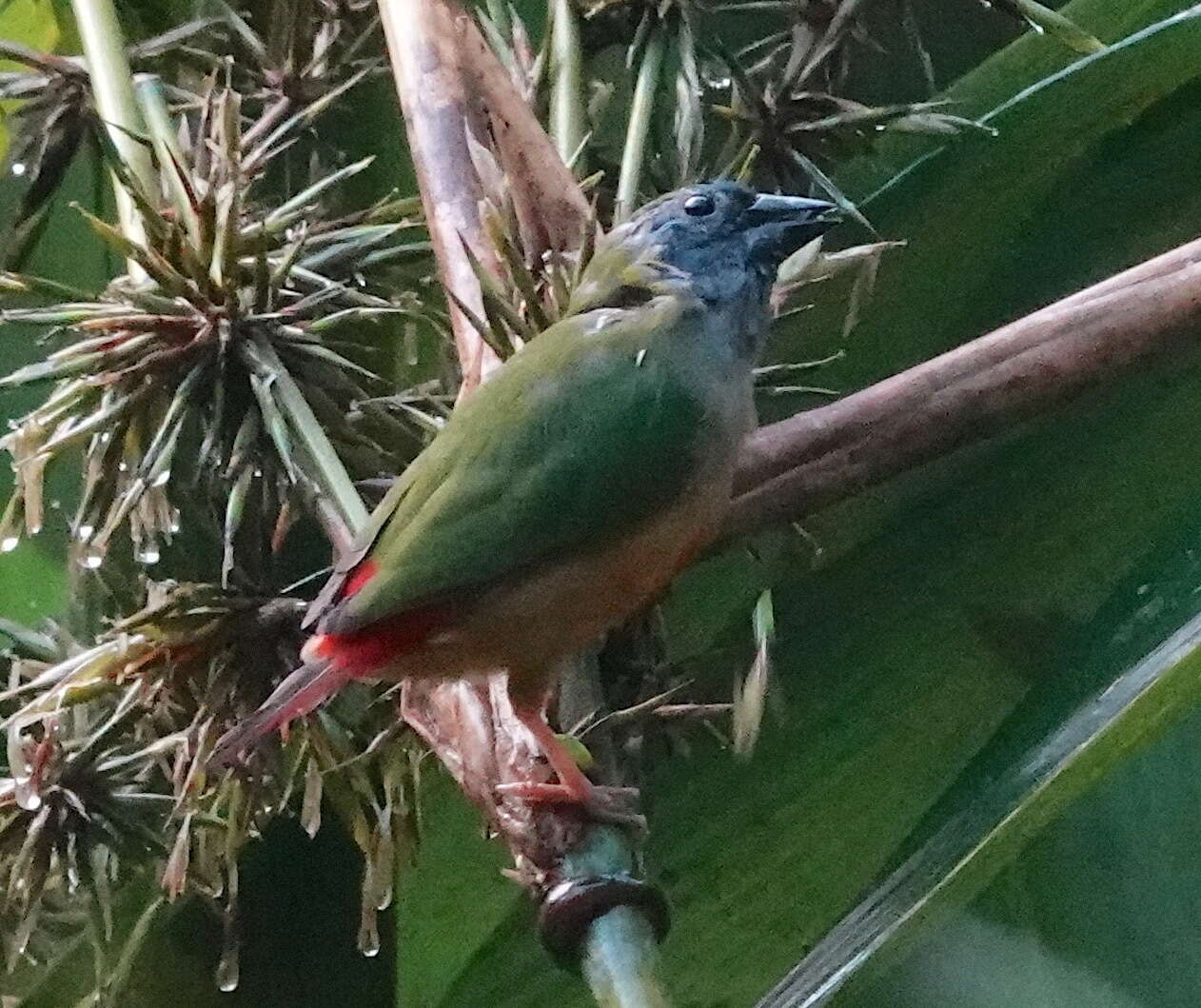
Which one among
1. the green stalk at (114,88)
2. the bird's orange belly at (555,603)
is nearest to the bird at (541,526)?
the bird's orange belly at (555,603)

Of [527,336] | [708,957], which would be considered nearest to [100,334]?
[527,336]

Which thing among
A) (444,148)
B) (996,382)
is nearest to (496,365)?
(444,148)

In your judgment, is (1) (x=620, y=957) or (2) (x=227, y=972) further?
(2) (x=227, y=972)

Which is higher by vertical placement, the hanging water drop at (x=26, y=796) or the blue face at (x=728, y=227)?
the blue face at (x=728, y=227)

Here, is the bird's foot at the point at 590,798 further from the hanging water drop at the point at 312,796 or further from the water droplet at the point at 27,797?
the water droplet at the point at 27,797

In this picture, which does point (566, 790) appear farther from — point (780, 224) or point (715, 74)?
point (715, 74)

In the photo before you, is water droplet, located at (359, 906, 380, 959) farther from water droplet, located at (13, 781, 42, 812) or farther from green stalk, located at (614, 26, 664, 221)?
green stalk, located at (614, 26, 664, 221)

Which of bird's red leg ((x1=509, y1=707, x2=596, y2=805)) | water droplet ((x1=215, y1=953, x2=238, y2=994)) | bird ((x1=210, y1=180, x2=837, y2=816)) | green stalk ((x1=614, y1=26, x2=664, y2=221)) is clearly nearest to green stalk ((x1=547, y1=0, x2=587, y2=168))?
green stalk ((x1=614, y1=26, x2=664, y2=221))
